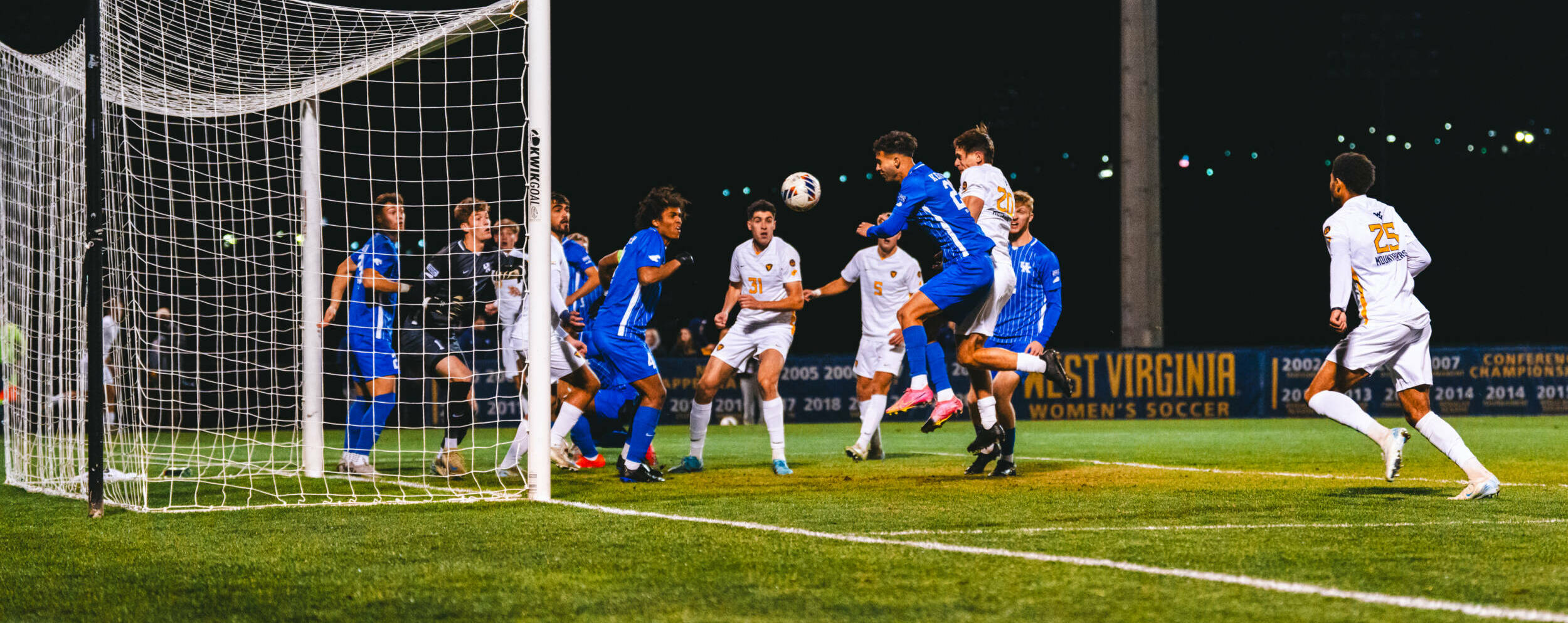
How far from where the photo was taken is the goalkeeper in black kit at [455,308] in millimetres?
8633

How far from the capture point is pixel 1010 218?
832cm

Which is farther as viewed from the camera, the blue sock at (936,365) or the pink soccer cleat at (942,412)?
the blue sock at (936,365)

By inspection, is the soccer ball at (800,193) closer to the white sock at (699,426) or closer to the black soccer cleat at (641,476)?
the white sock at (699,426)

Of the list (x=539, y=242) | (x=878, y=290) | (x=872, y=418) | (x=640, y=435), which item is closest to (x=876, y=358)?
(x=878, y=290)

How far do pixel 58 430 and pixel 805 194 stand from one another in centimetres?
469

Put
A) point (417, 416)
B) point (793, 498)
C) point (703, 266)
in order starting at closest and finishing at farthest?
point (793, 498), point (417, 416), point (703, 266)

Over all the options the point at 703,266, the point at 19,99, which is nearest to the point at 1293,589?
the point at 19,99

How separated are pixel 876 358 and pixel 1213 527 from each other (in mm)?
5493

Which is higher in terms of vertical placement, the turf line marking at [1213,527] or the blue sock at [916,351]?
the blue sock at [916,351]

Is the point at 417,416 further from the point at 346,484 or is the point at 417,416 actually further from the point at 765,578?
the point at 765,578

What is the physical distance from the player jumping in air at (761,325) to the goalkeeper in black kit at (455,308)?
145 cm

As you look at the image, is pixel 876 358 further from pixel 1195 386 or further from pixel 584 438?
pixel 1195 386

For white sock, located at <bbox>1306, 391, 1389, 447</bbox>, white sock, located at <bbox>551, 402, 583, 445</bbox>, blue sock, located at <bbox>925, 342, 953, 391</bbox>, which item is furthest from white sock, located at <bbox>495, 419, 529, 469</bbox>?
white sock, located at <bbox>1306, 391, 1389, 447</bbox>

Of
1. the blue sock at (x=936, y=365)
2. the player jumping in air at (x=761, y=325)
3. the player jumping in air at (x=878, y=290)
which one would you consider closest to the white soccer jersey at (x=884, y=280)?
the player jumping in air at (x=878, y=290)
